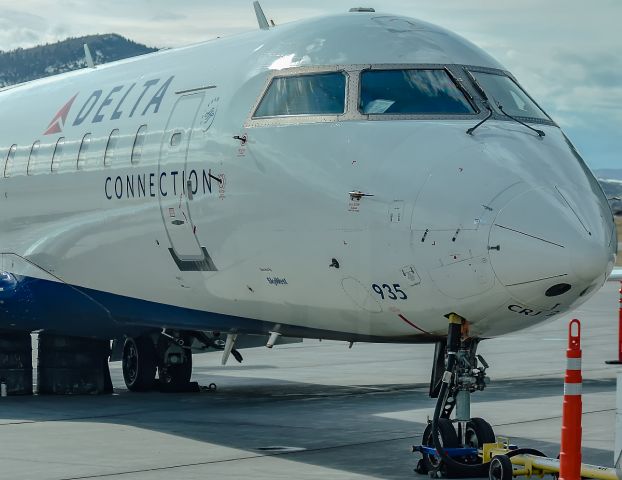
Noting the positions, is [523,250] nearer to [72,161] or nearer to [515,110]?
[515,110]

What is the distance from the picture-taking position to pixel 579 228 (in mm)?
10711

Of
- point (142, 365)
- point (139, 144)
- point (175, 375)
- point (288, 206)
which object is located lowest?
point (175, 375)

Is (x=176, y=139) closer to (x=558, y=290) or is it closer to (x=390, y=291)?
(x=390, y=291)

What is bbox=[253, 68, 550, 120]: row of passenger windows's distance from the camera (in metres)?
12.4

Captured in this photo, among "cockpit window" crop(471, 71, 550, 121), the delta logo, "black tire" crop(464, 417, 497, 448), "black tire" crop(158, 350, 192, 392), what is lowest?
"black tire" crop(464, 417, 497, 448)

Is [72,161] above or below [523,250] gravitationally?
above

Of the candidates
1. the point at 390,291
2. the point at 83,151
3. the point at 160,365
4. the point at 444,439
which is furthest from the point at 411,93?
the point at 160,365

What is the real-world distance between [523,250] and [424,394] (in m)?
8.14

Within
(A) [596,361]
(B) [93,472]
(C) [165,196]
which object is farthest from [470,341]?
(A) [596,361]

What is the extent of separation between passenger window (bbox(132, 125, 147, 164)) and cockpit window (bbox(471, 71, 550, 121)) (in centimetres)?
404

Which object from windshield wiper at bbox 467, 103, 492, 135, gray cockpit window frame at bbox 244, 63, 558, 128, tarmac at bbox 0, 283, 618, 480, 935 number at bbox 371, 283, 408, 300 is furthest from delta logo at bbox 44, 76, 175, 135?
935 number at bbox 371, 283, 408, 300

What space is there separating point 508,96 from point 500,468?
3.72 meters

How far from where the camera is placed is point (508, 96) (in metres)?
12.8

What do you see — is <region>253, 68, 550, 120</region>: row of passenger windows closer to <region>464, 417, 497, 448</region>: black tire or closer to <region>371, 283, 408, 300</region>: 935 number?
<region>371, 283, 408, 300</region>: 935 number
